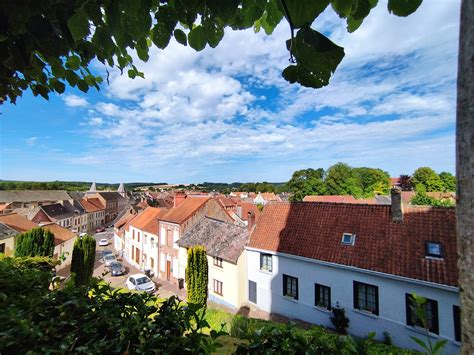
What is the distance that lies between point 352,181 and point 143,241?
46809 millimetres

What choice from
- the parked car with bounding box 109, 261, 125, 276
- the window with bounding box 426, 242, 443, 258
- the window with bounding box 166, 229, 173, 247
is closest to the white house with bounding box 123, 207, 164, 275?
the window with bounding box 166, 229, 173, 247

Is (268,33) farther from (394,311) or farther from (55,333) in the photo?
(394,311)

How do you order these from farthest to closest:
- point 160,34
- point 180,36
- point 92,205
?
point 92,205, point 180,36, point 160,34

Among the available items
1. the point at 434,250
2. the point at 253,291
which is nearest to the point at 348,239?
the point at 434,250

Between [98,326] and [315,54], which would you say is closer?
[315,54]

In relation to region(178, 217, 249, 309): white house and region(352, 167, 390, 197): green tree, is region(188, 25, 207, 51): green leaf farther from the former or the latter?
region(352, 167, 390, 197): green tree

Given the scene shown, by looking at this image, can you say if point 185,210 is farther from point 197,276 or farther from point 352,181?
point 352,181

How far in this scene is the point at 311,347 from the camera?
1.60 metres

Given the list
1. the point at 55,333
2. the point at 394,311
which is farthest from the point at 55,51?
the point at 394,311

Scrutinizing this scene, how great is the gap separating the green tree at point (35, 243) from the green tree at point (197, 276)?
30.9 ft

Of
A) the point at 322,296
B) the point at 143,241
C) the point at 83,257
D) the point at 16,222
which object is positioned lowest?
the point at 143,241

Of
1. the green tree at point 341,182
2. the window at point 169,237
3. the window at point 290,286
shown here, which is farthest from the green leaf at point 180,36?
the green tree at point 341,182

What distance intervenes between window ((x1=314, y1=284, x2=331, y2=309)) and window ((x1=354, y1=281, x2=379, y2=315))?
1.38 metres

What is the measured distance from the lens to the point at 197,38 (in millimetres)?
1493
